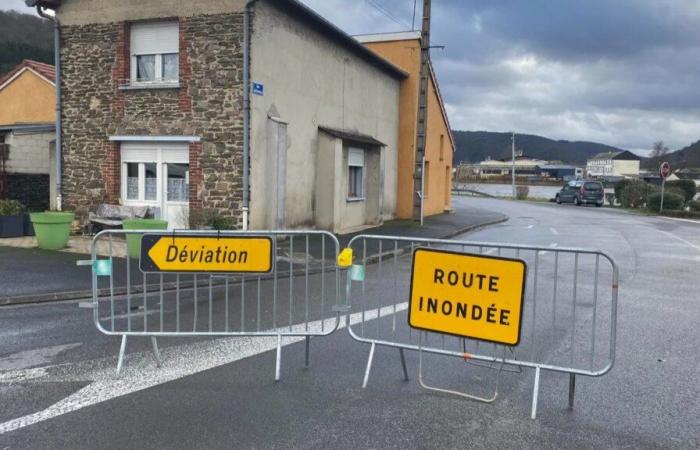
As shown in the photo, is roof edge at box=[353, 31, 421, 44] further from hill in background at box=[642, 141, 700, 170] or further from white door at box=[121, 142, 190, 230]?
hill in background at box=[642, 141, 700, 170]

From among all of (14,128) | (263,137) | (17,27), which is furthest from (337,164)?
(17,27)

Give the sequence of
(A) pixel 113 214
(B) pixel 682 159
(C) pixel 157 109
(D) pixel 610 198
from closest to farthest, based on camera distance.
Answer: (C) pixel 157 109 → (A) pixel 113 214 → (D) pixel 610 198 → (B) pixel 682 159

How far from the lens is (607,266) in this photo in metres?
12.9

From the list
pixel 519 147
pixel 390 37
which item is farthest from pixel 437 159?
pixel 519 147

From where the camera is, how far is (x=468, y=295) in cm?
487

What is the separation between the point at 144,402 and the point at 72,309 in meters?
4.09

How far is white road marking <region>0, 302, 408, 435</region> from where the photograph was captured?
447cm

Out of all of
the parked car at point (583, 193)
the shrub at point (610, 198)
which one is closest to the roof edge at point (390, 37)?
the parked car at point (583, 193)

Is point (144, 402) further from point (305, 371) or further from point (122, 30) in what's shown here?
point (122, 30)

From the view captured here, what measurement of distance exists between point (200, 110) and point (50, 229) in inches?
170

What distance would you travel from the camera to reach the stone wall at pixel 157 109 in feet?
45.7

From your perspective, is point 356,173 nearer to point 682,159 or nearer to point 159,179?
point 159,179

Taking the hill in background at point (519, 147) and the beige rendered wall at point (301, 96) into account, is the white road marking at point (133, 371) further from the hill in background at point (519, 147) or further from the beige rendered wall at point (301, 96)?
the hill in background at point (519, 147)

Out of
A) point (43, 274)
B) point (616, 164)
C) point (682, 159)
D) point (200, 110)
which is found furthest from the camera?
point (616, 164)
